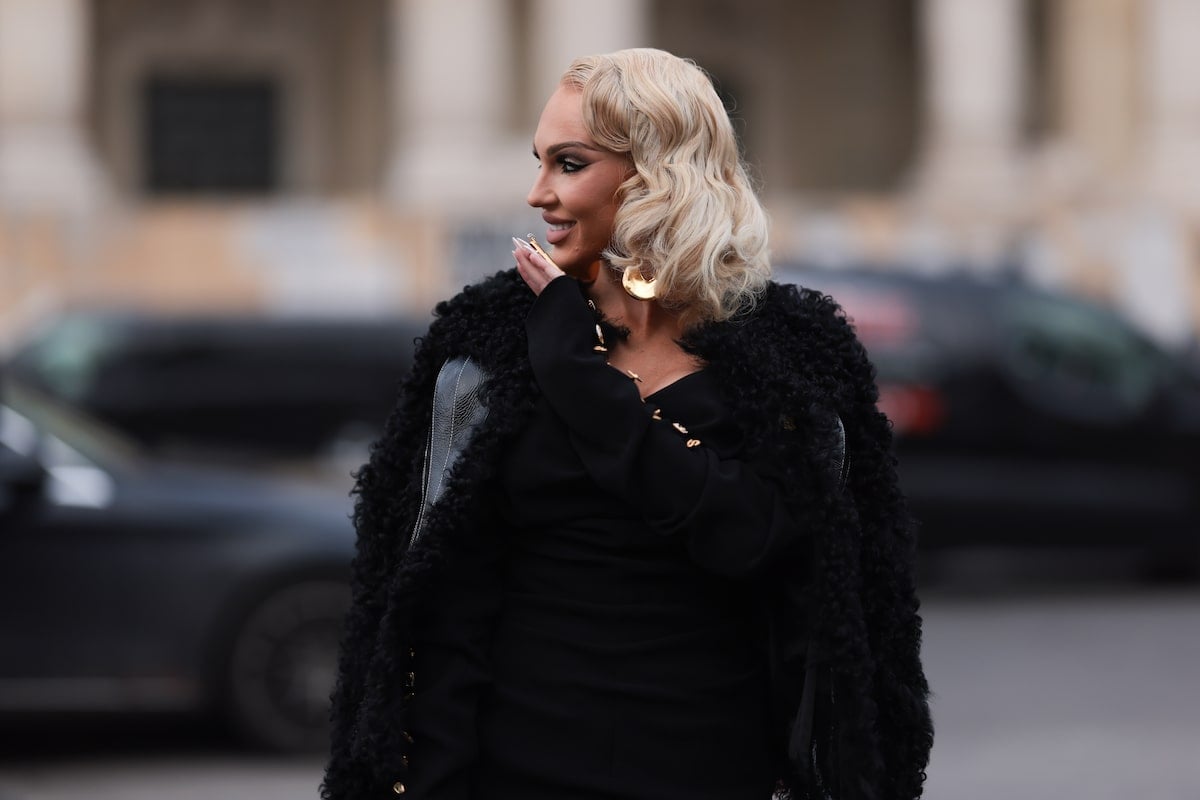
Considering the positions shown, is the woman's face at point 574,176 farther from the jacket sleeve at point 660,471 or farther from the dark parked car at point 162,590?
the dark parked car at point 162,590

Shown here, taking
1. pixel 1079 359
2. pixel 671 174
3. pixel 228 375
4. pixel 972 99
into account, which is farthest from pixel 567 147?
pixel 972 99

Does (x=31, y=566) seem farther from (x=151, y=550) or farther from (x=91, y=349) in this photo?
(x=91, y=349)

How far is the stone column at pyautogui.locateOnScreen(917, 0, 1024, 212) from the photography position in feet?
73.5

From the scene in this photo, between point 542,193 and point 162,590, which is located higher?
point 542,193

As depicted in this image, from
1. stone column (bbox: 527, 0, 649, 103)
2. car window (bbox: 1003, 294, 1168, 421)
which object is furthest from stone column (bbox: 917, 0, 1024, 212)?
car window (bbox: 1003, 294, 1168, 421)

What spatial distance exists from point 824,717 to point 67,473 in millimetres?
5127

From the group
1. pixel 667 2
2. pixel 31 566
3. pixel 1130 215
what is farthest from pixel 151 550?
pixel 667 2

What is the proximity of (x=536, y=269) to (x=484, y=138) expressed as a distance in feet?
61.5

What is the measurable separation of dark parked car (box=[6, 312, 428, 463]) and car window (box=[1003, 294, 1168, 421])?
11.2 feet

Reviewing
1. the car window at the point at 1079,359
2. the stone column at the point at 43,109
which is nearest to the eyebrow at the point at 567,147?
the car window at the point at 1079,359

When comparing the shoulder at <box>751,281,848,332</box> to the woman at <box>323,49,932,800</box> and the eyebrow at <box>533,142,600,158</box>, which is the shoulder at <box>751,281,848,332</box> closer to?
the woman at <box>323,49,932,800</box>

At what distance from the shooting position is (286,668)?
717 centimetres

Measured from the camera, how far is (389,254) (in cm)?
1819

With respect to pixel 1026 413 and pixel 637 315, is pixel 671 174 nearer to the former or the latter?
pixel 637 315
